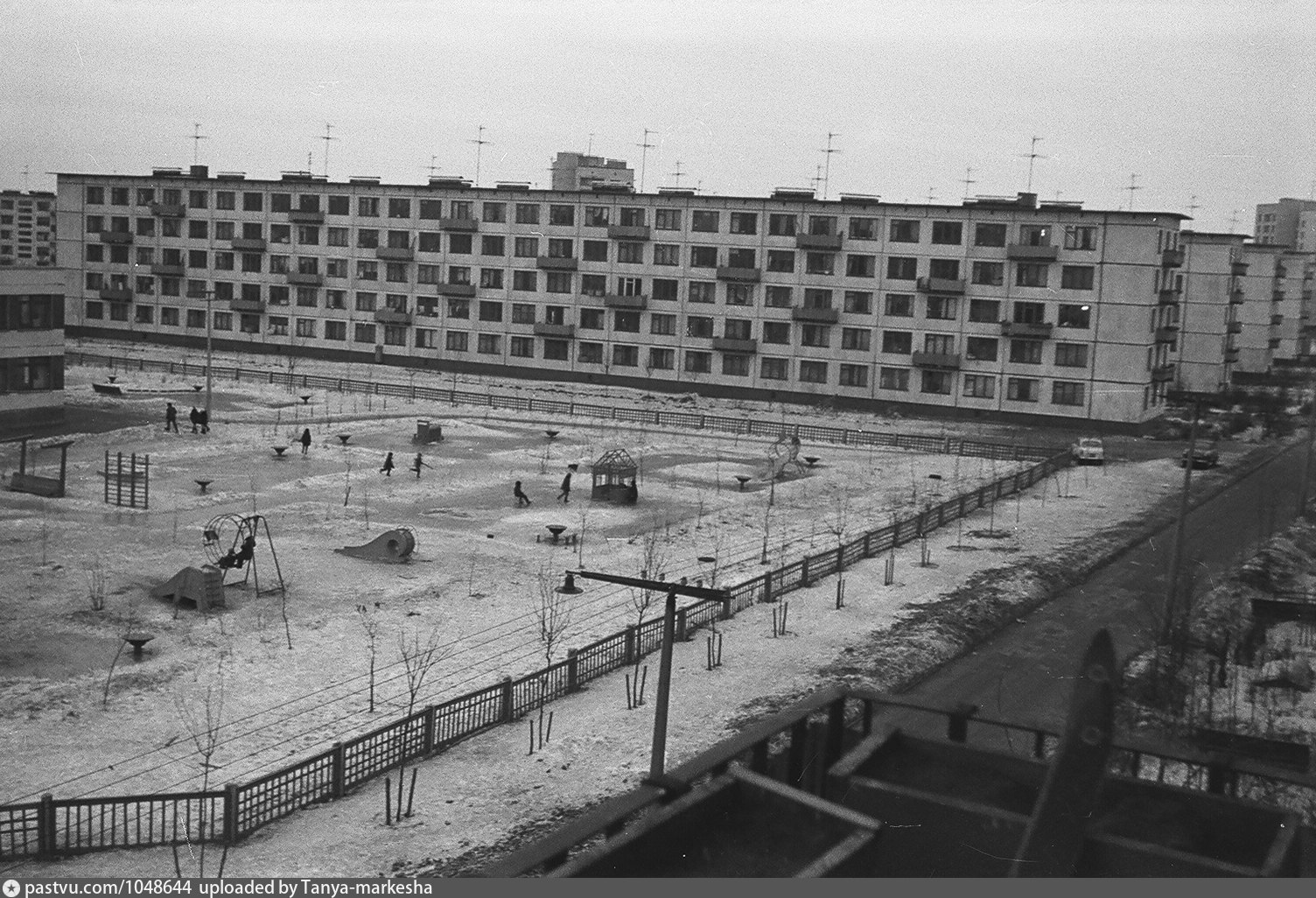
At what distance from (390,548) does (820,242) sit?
52.5m

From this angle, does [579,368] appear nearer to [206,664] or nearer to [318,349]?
[318,349]

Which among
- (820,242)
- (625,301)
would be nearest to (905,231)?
(820,242)

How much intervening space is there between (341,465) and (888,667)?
2993 centimetres

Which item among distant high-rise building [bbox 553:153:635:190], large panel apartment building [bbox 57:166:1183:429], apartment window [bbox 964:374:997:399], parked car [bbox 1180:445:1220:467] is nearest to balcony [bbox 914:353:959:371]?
large panel apartment building [bbox 57:166:1183:429]

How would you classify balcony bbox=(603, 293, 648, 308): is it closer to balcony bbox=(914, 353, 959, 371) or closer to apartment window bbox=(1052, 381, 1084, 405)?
balcony bbox=(914, 353, 959, 371)

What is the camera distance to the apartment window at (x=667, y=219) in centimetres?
8688

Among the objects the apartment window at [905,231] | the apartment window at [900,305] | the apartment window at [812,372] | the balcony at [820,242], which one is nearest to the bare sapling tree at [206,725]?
the apartment window at [812,372]

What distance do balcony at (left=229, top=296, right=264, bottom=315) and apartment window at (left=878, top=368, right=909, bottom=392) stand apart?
149 feet

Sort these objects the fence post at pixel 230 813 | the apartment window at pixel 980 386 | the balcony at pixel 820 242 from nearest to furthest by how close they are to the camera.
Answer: the fence post at pixel 230 813 → the apartment window at pixel 980 386 → the balcony at pixel 820 242

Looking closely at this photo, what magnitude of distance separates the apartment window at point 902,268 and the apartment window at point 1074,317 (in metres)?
8.90

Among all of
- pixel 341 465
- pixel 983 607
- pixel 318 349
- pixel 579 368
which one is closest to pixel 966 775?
pixel 983 607

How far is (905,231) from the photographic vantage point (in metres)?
81.0

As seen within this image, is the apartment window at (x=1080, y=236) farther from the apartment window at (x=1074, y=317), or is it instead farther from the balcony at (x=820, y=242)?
the balcony at (x=820, y=242)

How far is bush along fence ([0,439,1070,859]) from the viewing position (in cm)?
1700
